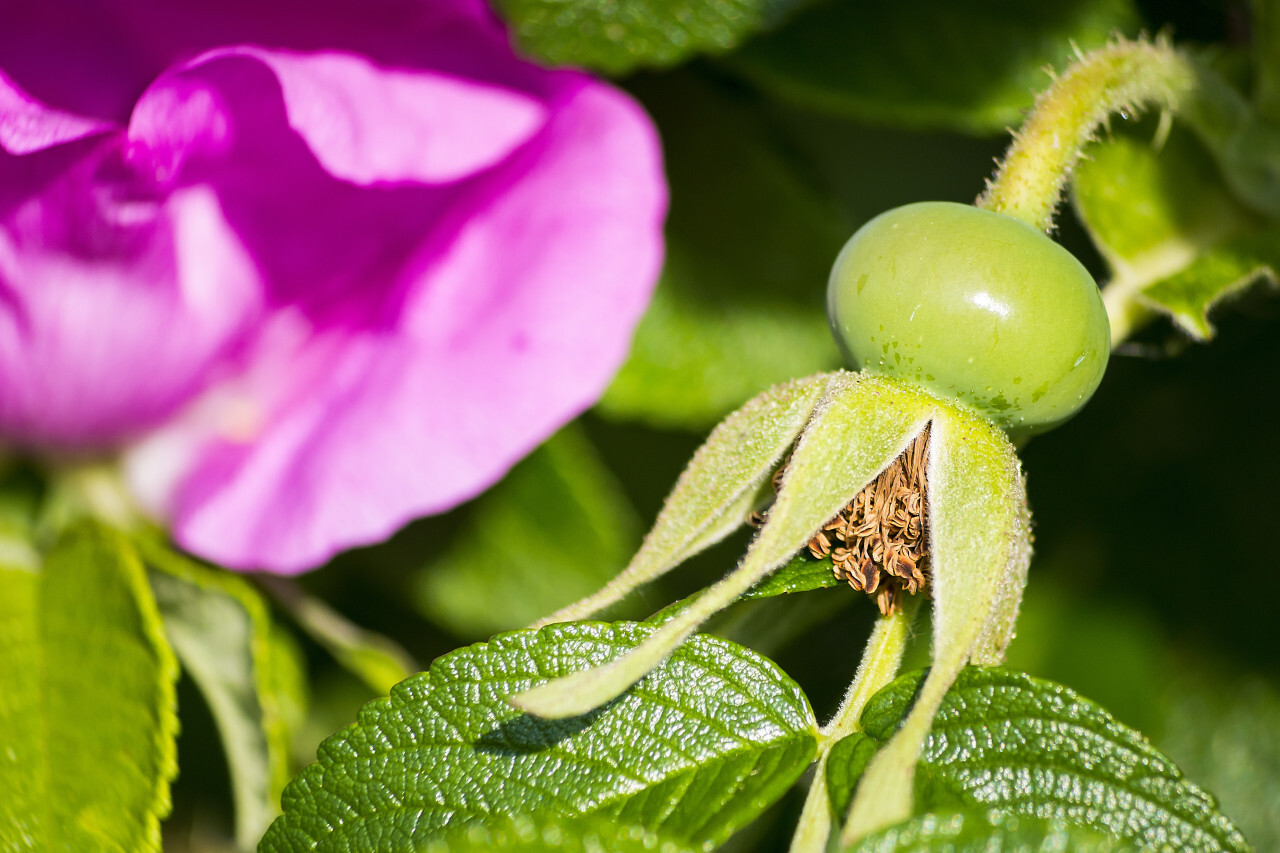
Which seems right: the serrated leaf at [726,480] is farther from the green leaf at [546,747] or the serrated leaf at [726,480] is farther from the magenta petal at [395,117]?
the magenta petal at [395,117]

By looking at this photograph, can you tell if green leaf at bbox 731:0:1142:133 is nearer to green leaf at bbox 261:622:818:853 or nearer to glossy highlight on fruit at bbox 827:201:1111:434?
glossy highlight on fruit at bbox 827:201:1111:434

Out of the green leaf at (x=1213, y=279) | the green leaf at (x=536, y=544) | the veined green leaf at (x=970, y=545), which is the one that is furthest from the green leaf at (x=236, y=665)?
the green leaf at (x=1213, y=279)

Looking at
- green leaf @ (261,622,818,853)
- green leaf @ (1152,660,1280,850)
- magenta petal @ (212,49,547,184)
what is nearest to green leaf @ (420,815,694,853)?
green leaf @ (261,622,818,853)

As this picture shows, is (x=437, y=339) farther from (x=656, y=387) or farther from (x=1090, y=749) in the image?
(x=1090, y=749)

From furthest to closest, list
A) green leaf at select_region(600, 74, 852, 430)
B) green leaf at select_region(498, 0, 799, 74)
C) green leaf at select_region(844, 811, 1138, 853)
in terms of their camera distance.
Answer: green leaf at select_region(600, 74, 852, 430), green leaf at select_region(498, 0, 799, 74), green leaf at select_region(844, 811, 1138, 853)

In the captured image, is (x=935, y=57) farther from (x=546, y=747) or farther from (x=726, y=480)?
(x=546, y=747)

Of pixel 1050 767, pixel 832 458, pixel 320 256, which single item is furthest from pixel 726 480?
pixel 320 256
